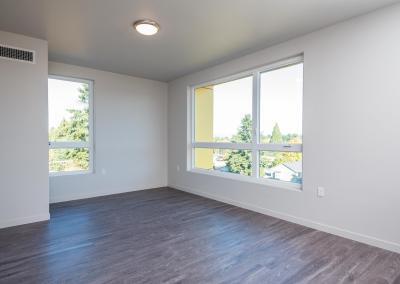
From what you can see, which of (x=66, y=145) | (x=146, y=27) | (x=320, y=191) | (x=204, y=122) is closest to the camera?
(x=146, y=27)

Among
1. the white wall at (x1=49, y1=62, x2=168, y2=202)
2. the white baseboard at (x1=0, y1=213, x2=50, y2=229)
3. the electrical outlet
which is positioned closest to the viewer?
the electrical outlet

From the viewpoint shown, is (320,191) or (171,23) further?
(320,191)

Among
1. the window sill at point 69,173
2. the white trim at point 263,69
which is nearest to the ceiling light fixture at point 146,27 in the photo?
the white trim at point 263,69

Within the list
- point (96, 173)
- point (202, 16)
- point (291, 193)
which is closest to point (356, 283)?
point (291, 193)

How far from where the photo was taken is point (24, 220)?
3.20 meters

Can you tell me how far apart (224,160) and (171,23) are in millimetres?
2542

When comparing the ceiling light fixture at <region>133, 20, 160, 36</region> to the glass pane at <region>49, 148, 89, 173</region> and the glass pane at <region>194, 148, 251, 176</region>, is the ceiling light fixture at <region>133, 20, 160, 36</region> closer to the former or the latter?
the glass pane at <region>194, 148, 251, 176</region>

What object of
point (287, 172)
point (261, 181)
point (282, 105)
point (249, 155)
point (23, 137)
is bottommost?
point (261, 181)

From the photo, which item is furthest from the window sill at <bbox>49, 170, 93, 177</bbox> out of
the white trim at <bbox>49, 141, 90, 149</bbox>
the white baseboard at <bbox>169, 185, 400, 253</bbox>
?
the white baseboard at <bbox>169, 185, 400, 253</bbox>

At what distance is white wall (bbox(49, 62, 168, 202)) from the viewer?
4.56 m

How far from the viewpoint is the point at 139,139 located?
5348mm

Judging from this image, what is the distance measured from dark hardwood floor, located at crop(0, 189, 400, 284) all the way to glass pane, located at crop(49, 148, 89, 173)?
1.19 meters

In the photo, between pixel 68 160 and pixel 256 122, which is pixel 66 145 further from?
pixel 256 122

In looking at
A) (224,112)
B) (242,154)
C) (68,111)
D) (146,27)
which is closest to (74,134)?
(68,111)
